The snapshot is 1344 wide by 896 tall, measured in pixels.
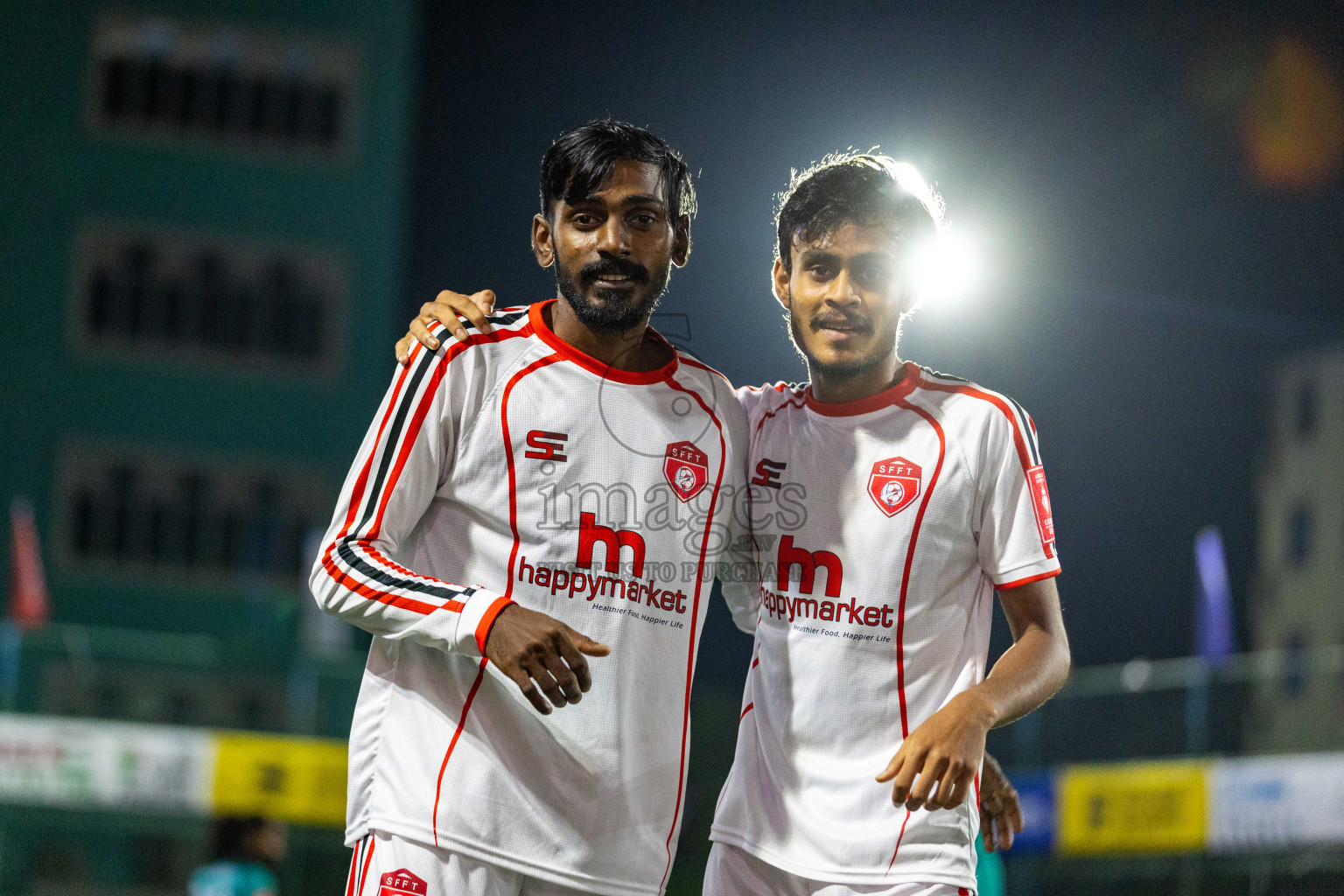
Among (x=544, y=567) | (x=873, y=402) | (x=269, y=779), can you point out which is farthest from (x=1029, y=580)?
Result: (x=269, y=779)

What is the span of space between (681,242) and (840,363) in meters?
0.43

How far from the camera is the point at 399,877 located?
2570 millimetres

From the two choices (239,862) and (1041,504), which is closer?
(1041,504)

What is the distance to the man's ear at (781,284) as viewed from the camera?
3.02 metres

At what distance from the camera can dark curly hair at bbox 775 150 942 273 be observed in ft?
9.49

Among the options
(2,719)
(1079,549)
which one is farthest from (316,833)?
(1079,549)

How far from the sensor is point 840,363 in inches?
112

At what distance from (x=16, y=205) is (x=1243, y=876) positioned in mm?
17461

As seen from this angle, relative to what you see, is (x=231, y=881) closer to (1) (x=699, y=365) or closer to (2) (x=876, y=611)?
(1) (x=699, y=365)

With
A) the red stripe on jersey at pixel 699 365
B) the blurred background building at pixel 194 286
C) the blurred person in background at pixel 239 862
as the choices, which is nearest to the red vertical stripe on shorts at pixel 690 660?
the red stripe on jersey at pixel 699 365

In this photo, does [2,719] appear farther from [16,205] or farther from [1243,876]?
[16,205]

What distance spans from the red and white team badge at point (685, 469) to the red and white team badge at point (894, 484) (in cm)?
33

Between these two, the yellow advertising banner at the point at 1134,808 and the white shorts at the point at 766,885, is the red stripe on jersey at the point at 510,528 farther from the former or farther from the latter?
the yellow advertising banner at the point at 1134,808

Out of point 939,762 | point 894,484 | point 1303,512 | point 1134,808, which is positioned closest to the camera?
point 939,762
